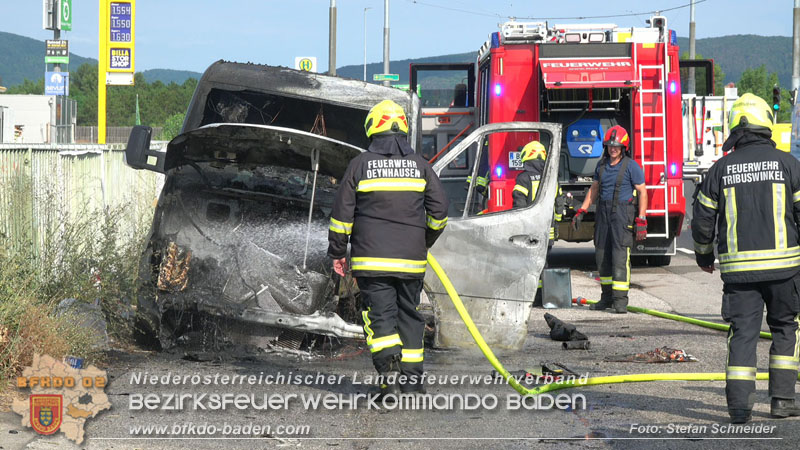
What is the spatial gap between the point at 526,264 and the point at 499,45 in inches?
269

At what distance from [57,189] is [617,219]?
544 cm

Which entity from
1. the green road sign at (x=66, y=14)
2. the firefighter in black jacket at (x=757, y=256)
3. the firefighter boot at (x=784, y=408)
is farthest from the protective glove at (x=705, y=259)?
the green road sign at (x=66, y=14)

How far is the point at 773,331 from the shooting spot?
5.41 meters

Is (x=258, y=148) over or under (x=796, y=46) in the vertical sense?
under

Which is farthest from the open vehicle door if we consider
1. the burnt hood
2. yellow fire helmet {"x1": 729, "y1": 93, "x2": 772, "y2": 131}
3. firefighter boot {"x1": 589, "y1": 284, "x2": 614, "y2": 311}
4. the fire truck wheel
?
the fire truck wheel

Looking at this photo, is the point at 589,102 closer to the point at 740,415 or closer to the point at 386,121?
the point at 386,121

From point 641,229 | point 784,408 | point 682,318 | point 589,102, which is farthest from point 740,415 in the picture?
point 589,102

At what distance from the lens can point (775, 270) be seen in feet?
17.3

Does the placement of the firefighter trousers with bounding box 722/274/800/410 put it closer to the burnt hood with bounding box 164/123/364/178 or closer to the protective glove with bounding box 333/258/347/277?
the protective glove with bounding box 333/258/347/277

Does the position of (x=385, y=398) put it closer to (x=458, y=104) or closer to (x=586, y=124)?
(x=586, y=124)

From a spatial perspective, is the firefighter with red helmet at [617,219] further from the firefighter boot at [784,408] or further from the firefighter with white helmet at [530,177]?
the firefighter boot at [784,408]

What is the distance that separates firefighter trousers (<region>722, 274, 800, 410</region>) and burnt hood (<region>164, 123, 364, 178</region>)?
2448 mm

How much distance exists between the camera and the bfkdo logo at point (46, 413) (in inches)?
194

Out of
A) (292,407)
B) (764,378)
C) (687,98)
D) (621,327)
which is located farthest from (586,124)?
(292,407)
